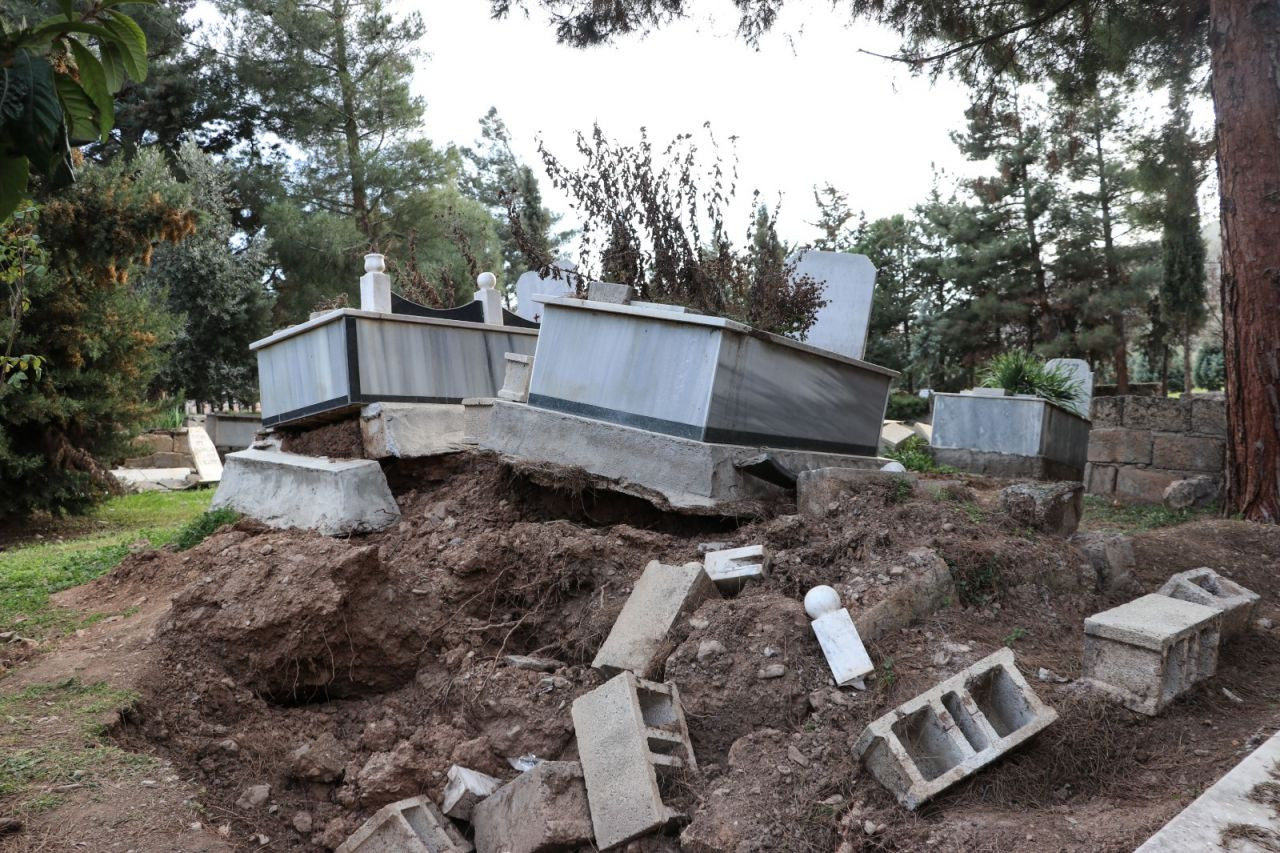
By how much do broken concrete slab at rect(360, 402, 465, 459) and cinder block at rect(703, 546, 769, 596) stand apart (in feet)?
9.90

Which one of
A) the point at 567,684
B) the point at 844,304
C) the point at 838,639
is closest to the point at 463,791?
the point at 567,684

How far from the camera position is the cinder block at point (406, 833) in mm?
2932

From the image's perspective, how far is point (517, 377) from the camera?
237 inches

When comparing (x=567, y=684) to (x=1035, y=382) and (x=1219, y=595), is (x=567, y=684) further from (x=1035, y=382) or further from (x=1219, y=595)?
(x=1035, y=382)

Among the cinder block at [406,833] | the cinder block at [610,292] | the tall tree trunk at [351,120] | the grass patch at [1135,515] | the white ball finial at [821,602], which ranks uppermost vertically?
the tall tree trunk at [351,120]

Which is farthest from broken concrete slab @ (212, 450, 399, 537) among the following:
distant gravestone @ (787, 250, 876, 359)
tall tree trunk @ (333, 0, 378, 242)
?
tall tree trunk @ (333, 0, 378, 242)

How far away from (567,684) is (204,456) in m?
12.9

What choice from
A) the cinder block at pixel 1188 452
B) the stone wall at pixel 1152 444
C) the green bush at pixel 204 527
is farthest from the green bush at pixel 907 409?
the green bush at pixel 204 527

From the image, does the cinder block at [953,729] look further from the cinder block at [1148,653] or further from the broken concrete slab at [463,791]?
the broken concrete slab at [463,791]

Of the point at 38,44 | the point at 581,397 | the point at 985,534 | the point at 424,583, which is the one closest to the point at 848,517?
the point at 985,534

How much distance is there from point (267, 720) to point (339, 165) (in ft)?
67.5

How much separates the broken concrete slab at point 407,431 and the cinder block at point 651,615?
3.00 m

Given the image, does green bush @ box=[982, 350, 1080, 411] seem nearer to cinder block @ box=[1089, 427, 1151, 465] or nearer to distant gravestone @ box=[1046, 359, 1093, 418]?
distant gravestone @ box=[1046, 359, 1093, 418]

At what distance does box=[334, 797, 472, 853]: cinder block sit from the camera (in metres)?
2.93
